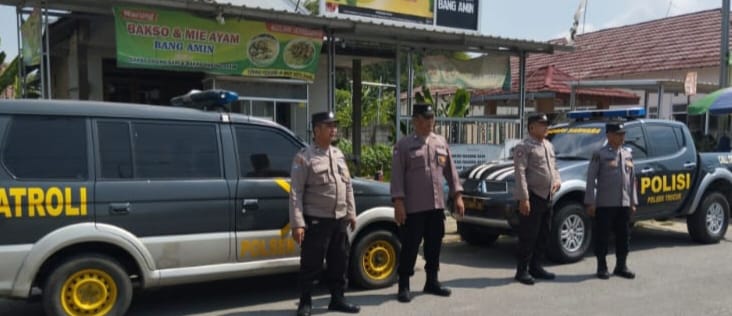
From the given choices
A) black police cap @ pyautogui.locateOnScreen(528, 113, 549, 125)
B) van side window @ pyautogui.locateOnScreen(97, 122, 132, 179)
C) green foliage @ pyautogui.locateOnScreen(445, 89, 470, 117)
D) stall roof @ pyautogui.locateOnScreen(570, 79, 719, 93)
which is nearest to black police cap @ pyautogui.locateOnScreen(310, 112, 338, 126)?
van side window @ pyautogui.locateOnScreen(97, 122, 132, 179)

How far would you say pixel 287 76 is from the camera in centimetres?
1071

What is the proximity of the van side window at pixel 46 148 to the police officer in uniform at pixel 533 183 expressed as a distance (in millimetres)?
4124

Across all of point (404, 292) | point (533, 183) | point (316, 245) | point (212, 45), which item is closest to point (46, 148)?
point (316, 245)

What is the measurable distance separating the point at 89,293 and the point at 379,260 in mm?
2703

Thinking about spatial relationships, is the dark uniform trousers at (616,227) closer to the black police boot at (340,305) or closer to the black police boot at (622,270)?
the black police boot at (622,270)

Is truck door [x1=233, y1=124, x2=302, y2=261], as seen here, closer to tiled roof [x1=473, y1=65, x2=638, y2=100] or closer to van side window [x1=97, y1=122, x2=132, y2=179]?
van side window [x1=97, y1=122, x2=132, y2=179]

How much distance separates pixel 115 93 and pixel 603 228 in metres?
11.1

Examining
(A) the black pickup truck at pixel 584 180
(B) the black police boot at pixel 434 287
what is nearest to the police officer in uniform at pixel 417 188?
(B) the black police boot at pixel 434 287

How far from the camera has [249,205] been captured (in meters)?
5.51

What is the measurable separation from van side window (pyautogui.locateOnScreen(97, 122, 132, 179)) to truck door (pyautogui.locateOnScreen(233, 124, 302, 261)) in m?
0.93

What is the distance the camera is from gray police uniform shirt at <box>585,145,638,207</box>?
687 cm

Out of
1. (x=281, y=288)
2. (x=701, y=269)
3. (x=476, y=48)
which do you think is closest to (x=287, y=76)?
(x=476, y=48)

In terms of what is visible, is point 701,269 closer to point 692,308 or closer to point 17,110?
point 692,308

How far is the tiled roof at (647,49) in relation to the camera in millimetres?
20578
